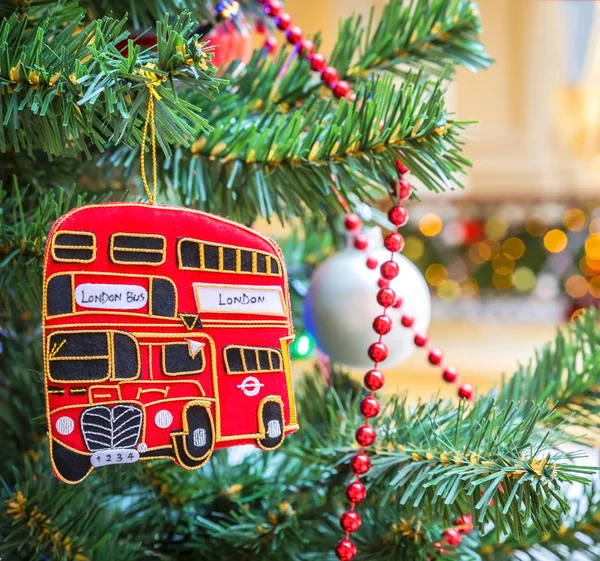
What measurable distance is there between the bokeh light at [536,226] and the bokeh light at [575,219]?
0.05m

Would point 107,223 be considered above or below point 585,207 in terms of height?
above

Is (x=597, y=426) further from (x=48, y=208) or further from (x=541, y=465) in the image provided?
(x=48, y=208)

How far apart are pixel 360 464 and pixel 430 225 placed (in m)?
1.62

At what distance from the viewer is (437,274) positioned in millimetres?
1891

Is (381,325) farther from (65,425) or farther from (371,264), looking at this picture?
(65,425)

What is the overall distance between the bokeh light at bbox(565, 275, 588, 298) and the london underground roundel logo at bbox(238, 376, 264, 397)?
5.42 ft

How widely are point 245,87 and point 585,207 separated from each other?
1627mm

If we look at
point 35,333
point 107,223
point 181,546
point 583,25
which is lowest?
point 181,546

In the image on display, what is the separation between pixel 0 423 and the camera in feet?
1.34

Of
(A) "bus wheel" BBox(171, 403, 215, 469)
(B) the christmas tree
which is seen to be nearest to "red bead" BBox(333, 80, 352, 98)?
(B) the christmas tree

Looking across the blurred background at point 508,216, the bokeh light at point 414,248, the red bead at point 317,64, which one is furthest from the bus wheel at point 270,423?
the bokeh light at point 414,248

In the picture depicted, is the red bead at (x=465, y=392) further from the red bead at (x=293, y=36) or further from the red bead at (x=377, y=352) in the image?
the red bead at (x=293, y=36)

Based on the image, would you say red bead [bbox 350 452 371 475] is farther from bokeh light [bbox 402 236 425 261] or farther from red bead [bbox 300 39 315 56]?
bokeh light [bbox 402 236 425 261]

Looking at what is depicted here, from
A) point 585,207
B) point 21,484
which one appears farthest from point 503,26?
point 21,484
